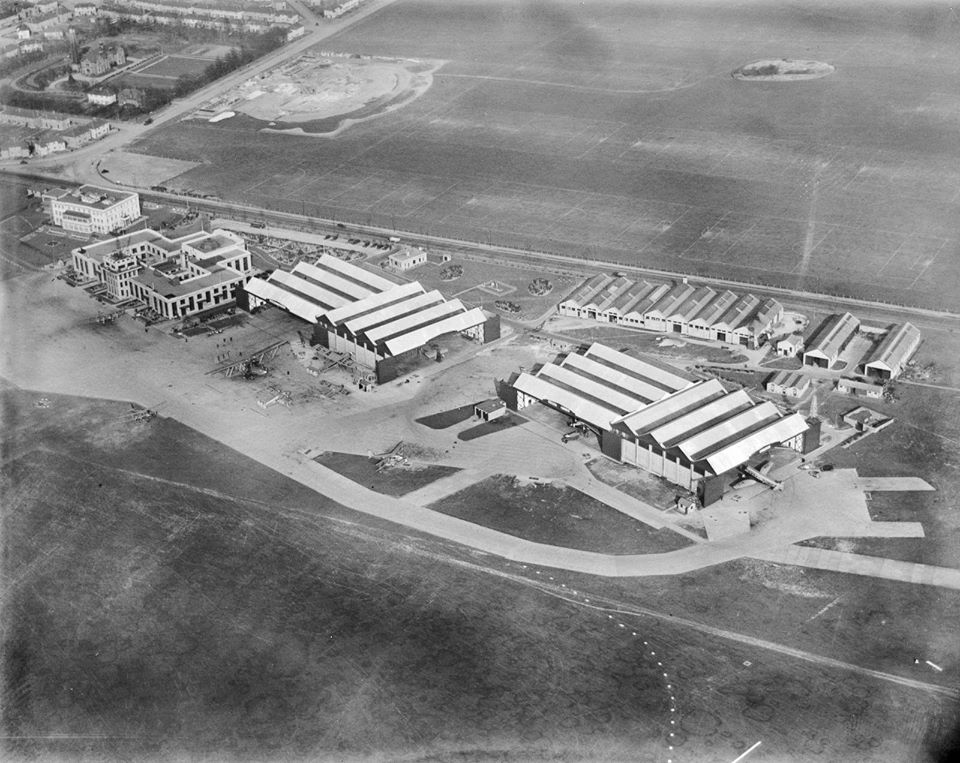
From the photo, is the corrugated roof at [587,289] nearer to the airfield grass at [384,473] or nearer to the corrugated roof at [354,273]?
the corrugated roof at [354,273]

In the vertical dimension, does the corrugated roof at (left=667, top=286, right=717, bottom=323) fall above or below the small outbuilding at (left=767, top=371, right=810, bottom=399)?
above

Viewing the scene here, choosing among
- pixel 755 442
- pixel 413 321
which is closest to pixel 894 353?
pixel 755 442

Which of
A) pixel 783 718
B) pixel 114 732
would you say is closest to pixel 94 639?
pixel 114 732

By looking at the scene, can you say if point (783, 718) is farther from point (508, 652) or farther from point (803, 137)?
point (803, 137)

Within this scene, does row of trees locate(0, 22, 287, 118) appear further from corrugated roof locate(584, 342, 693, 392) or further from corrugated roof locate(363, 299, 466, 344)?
corrugated roof locate(584, 342, 693, 392)

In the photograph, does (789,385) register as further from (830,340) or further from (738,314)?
(738,314)

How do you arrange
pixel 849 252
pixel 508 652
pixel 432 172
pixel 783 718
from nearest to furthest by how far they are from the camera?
pixel 783 718 < pixel 508 652 < pixel 849 252 < pixel 432 172

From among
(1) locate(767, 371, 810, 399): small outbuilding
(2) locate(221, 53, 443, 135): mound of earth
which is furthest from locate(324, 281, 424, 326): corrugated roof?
(2) locate(221, 53, 443, 135): mound of earth
